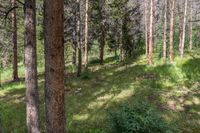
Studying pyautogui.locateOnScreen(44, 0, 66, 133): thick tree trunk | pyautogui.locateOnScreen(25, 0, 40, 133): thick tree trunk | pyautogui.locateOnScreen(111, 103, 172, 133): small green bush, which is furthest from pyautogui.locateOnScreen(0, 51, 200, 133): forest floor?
pyautogui.locateOnScreen(44, 0, 66, 133): thick tree trunk

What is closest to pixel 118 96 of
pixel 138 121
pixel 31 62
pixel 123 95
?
pixel 123 95

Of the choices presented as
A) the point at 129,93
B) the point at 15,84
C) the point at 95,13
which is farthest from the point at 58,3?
the point at 95,13

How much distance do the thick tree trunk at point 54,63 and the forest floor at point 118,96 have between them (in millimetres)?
4235

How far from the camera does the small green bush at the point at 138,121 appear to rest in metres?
10.2

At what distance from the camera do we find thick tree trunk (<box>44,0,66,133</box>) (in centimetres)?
661

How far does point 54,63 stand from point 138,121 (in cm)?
455

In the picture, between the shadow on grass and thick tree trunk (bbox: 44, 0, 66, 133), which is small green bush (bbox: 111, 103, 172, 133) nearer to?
the shadow on grass

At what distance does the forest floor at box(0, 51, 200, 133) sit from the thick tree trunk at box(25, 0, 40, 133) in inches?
93.9

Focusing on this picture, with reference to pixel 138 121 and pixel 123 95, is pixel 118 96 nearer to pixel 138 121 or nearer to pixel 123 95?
pixel 123 95

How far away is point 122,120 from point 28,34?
390cm

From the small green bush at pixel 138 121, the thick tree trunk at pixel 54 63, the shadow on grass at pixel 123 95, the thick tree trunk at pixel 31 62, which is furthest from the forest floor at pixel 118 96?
the thick tree trunk at pixel 54 63

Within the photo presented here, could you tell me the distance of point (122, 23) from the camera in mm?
33406

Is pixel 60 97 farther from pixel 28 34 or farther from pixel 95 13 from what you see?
pixel 95 13

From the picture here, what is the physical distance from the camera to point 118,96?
18203mm
